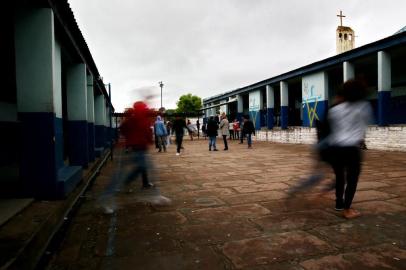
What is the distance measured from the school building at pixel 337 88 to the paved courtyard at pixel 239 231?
3.08 metres

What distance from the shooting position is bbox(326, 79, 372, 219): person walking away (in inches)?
152

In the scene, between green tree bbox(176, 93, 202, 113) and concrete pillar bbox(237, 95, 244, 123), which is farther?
green tree bbox(176, 93, 202, 113)

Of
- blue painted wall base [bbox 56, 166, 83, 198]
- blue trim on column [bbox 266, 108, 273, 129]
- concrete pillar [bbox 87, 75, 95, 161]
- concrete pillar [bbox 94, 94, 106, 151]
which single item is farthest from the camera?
blue trim on column [bbox 266, 108, 273, 129]

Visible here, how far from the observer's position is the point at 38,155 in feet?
16.9

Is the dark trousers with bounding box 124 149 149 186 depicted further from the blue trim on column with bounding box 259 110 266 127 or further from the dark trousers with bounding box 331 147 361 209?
the blue trim on column with bounding box 259 110 266 127

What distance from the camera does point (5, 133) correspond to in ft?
22.7

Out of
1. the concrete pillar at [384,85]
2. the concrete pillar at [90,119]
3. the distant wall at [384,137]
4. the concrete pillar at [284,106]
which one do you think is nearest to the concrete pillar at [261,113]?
the concrete pillar at [284,106]

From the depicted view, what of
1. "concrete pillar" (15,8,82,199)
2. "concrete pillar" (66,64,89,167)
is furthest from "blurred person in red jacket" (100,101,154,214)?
"concrete pillar" (66,64,89,167)

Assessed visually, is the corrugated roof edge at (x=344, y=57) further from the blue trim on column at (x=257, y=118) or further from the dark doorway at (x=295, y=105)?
the dark doorway at (x=295, y=105)

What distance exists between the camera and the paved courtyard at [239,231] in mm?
2828

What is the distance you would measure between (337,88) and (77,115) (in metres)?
6.46

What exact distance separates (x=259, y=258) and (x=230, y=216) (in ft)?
4.41

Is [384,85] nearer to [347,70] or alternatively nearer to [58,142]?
[347,70]

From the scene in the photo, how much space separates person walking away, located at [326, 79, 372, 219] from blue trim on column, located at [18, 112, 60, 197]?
4309 mm
